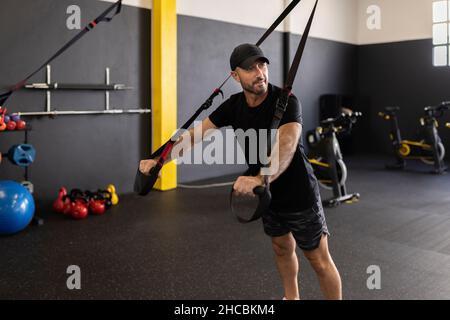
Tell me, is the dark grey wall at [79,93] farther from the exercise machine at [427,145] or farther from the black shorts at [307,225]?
the exercise machine at [427,145]

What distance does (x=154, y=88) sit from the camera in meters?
4.65

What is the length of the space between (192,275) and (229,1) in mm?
4015

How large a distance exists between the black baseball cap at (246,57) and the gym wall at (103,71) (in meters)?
2.78

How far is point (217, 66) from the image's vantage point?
5.32 meters

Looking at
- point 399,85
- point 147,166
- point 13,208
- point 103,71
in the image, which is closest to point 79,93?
point 103,71

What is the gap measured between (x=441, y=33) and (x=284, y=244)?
20.3ft

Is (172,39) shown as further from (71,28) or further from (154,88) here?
(71,28)

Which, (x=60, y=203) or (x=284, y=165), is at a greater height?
(x=284, y=165)

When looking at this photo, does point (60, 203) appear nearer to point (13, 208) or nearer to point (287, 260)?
point (13, 208)

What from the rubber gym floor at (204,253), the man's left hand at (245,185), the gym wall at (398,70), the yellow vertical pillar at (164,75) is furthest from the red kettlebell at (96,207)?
the gym wall at (398,70)

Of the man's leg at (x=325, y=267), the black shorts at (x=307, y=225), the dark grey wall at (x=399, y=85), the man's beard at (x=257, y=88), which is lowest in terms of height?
the man's leg at (x=325, y=267)

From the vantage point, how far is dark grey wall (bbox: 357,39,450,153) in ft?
22.3

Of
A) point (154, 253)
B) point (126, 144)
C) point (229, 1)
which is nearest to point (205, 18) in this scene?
point (229, 1)

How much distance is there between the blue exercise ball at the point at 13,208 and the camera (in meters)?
2.99
